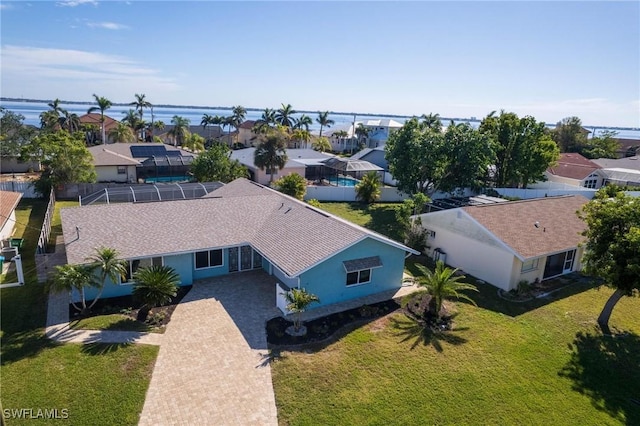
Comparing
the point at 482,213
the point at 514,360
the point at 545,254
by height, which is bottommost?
the point at 514,360

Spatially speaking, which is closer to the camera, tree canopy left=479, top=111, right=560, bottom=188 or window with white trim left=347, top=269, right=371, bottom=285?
window with white trim left=347, top=269, right=371, bottom=285

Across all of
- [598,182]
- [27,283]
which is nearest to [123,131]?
[27,283]

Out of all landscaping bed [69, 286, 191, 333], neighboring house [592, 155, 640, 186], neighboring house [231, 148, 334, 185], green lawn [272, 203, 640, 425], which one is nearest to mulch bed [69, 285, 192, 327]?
landscaping bed [69, 286, 191, 333]

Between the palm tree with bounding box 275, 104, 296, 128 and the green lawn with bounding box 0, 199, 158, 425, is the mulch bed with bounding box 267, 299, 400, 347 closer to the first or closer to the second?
the green lawn with bounding box 0, 199, 158, 425

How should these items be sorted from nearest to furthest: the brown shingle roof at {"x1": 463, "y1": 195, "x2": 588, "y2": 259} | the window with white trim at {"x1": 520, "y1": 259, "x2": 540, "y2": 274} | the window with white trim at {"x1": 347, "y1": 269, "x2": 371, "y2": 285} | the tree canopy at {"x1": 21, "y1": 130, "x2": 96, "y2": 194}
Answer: the window with white trim at {"x1": 347, "y1": 269, "x2": 371, "y2": 285} → the window with white trim at {"x1": 520, "y1": 259, "x2": 540, "y2": 274} → the brown shingle roof at {"x1": 463, "y1": 195, "x2": 588, "y2": 259} → the tree canopy at {"x1": 21, "y1": 130, "x2": 96, "y2": 194}

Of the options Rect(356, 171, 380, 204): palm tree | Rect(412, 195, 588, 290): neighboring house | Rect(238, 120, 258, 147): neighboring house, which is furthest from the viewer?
Rect(238, 120, 258, 147): neighboring house

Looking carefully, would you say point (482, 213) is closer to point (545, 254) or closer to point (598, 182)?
point (545, 254)

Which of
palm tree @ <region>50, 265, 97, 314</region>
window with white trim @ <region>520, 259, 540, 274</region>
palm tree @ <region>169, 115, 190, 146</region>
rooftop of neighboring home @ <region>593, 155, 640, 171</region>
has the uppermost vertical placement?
palm tree @ <region>169, 115, 190, 146</region>
